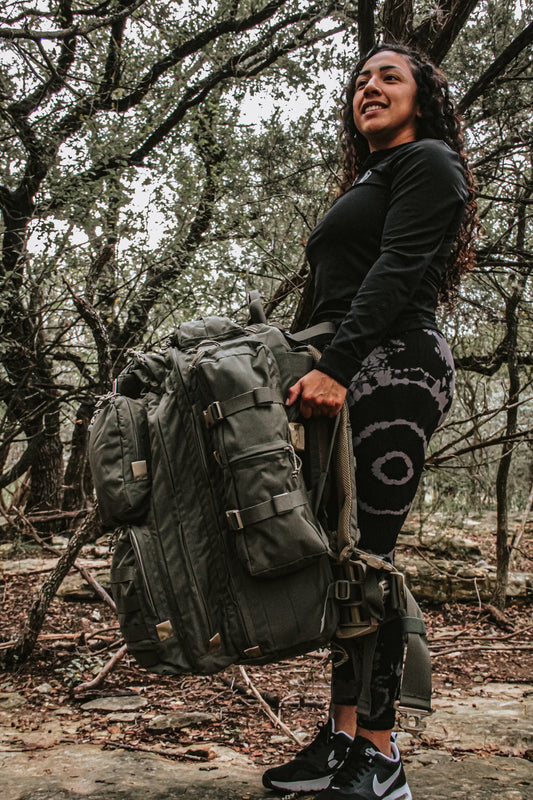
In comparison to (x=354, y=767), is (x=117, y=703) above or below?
below

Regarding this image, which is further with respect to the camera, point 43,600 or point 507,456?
point 507,456

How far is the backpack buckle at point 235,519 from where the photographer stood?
5.45 ft

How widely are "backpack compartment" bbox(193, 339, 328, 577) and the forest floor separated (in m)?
0.96

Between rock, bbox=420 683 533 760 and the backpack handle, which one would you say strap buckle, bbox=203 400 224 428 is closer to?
the backpack handle

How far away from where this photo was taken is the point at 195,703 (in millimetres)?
3426

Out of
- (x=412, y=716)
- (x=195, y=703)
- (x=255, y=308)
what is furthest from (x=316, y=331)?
(x=195, y=703)

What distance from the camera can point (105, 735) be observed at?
2918 millimetres

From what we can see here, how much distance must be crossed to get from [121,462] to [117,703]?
7.29 ft

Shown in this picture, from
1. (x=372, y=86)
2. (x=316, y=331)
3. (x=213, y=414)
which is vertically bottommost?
(x=213, y=414)

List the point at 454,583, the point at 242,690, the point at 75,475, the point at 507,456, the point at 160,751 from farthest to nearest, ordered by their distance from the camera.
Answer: the point at 75,475 < the point at 454,583 < the point at 507,456 < the point at 242,690 < the point at 160,751

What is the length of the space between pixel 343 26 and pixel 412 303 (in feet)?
14.2

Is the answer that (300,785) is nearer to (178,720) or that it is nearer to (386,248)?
(178,720)

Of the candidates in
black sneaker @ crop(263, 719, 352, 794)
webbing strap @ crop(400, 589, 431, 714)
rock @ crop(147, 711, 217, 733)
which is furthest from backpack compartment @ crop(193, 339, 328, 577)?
rock @ crop(147, 711, 217, 733)

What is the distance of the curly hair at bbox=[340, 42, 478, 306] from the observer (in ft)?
7.09
